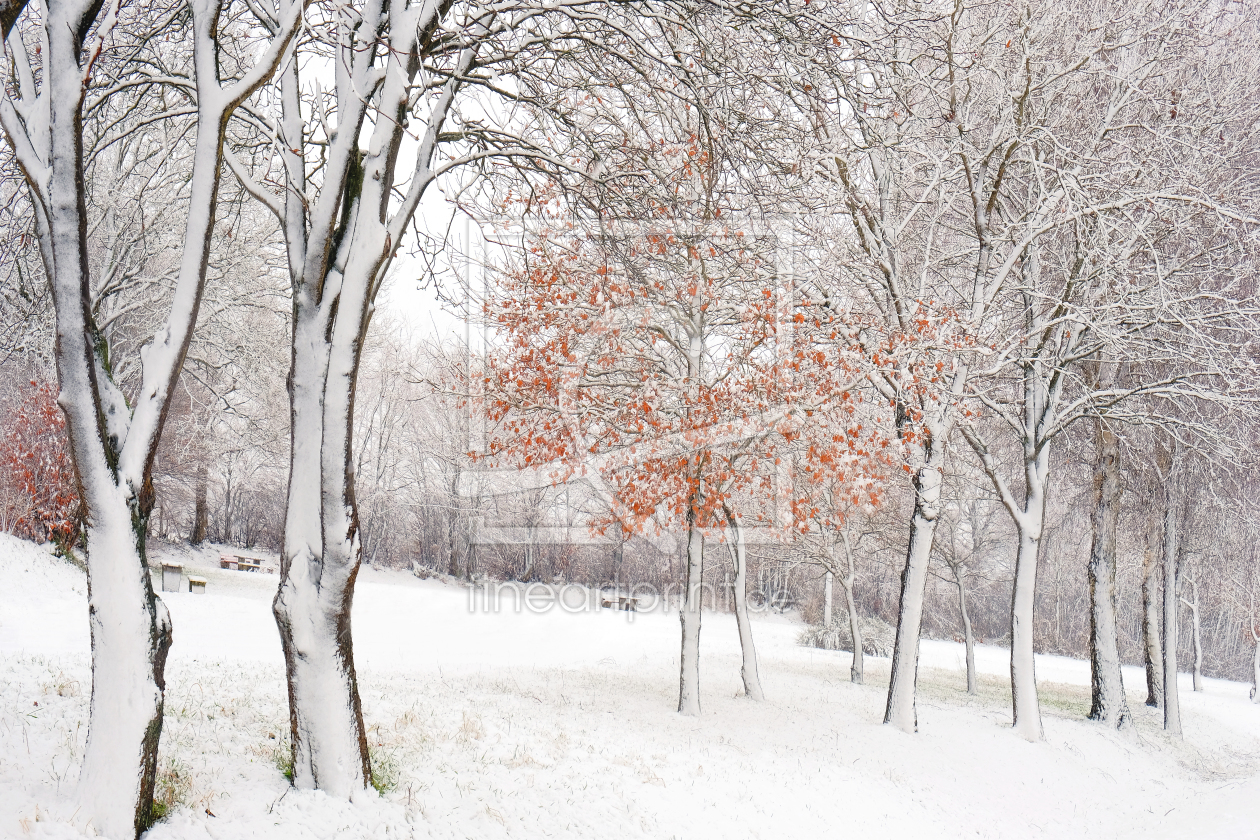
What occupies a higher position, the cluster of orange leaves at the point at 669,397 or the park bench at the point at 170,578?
the cluster of orange leaves at the point at 669,397

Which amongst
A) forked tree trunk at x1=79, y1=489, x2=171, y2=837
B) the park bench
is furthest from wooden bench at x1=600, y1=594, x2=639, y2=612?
forked tree trunk at x1=79, y1=489, x2=171, y2=837

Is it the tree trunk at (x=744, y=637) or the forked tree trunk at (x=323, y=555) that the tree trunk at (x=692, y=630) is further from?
the forked tree trunk at (x=323, y=555)

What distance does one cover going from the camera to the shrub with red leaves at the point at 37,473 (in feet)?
53.4

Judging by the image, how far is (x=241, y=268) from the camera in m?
17.6

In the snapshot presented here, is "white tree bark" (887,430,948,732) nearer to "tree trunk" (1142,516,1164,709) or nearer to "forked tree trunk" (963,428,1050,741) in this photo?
"forked tree trunk" (963,428,1050,741)

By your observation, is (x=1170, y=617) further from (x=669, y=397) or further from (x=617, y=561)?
(x=617, y=561)

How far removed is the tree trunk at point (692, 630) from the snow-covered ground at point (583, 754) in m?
0.32

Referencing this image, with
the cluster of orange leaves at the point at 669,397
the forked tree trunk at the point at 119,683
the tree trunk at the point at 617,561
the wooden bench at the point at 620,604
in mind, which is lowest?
the wooden bench at the point at 620,604

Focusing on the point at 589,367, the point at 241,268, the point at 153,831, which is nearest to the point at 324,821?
the point at 153,831

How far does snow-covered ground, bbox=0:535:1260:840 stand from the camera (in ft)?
15.4

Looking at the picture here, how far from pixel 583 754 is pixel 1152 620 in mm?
16787

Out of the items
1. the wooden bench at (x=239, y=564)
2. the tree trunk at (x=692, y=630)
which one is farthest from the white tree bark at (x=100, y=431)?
the wooden bench at (x=239, y=564)

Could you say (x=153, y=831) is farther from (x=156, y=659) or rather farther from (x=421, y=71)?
(x=421, y=71)

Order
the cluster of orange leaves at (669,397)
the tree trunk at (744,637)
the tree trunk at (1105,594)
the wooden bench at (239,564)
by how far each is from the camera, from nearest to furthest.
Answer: the cluster of orange leaves at (669,397) → the tree trunk at (744,637) → the tree trunk at (1105,594) → the wooden bench at (239,564)
